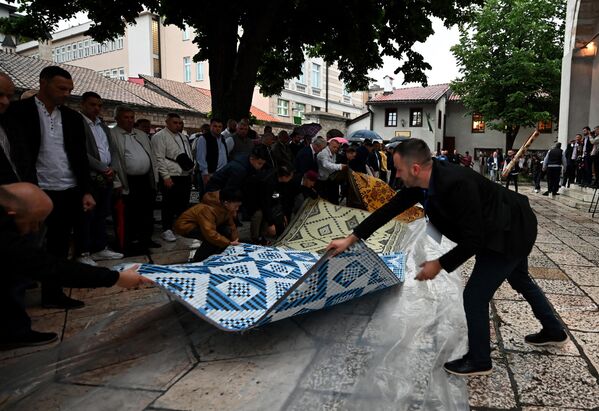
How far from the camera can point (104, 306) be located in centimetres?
322

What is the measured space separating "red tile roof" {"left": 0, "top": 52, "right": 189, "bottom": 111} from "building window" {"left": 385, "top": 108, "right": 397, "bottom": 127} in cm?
1757

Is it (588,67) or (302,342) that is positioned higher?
(588,67)

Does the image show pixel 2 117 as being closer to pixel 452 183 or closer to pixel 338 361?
pixel 338 361

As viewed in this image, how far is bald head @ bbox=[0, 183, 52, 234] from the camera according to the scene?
6.24 feet

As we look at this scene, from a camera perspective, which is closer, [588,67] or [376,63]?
[376,63]

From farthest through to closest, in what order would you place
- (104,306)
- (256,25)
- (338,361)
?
1. (256,25)
2. (104,306)
3. (338,361)

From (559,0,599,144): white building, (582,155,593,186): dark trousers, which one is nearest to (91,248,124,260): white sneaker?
(582,155,593,186): dark trousers

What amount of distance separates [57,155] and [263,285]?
75.0 inches

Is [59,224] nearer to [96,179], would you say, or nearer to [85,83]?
[96,179]

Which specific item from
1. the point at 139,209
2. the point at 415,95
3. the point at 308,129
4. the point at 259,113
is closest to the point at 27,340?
the point at 139,209

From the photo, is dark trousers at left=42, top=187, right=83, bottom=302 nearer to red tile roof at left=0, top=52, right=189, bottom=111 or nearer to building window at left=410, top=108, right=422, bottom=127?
red tile roof at left=0, top=52, right=189, bottom=111

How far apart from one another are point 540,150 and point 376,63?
82.7 ft

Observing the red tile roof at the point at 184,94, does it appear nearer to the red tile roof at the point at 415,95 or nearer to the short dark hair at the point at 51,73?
the red tile roof at the point at 415,95

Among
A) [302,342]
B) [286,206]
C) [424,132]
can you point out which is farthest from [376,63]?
[424,132]
